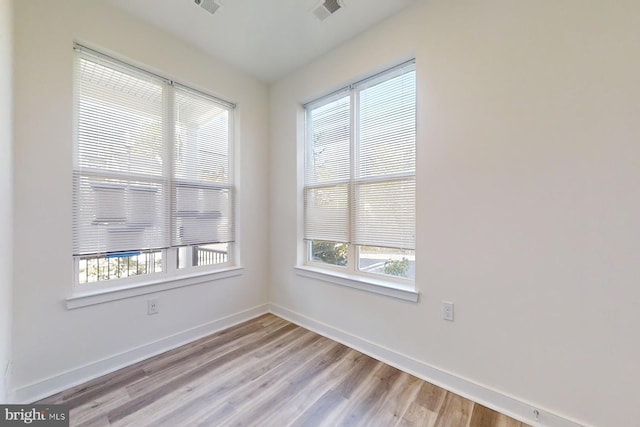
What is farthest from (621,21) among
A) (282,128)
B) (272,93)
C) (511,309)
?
(272,93)

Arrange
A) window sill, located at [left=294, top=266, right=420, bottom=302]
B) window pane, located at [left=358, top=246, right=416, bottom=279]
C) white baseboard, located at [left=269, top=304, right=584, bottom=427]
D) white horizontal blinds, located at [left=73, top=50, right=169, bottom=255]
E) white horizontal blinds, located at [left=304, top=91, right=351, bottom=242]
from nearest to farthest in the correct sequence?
1. white baseboard, located at [left=269, top=304, right=584, bottom=427]
2. white horizontal blinds, located at [left=73, top=50, right=169, bottom=255]
3. window sill, located at [left=294, top=266, right=420, bottom=302]
4. window pane, located at [left=358, top=246, right=416, bottom=279]
5. white horizontal blinds, located at [left=304, top=91, right=351, bottom=242]

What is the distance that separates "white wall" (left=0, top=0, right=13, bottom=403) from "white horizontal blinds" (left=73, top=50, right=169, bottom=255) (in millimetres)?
377

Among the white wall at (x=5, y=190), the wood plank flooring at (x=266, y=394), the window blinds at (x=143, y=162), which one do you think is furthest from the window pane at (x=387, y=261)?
the white wall at (x=5, y=190)

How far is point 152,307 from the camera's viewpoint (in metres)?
2.21

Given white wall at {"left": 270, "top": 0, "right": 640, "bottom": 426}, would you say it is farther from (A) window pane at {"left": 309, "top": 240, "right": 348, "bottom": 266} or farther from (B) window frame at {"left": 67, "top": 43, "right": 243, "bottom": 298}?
(B) window frame at {"left": 67, "top": 43, "right": 243, "bottom": 298}

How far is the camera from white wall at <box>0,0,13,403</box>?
51.6 inches

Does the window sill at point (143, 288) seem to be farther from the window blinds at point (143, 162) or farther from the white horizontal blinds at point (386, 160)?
the white horizontal blinds at point (386, 160)

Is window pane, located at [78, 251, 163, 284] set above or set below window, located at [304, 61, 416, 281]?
below

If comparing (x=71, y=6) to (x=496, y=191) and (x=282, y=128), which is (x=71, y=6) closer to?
(x=282, y=128)

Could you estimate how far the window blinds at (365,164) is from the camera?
2096mm

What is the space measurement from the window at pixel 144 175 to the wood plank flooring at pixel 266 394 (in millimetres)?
798

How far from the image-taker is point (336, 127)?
2621 millimetres

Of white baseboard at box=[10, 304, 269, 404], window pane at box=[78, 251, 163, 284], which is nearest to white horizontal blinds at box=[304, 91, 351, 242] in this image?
white baseboard at box=[10, 304, 269, 404]

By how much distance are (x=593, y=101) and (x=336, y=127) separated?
1828mm
